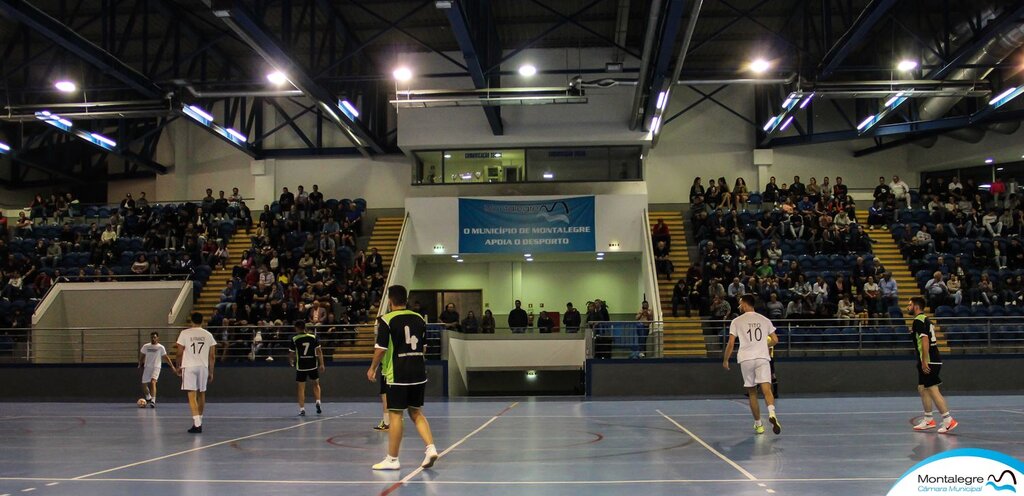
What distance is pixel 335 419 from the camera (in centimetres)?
1612

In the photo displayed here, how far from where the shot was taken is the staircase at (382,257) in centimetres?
2556

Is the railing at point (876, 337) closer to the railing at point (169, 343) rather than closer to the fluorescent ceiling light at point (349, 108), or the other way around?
the railing at point (169, 343)

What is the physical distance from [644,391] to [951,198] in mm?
16063

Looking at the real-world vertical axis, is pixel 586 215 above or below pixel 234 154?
below

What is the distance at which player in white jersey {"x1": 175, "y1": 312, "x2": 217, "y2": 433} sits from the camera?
13977mm

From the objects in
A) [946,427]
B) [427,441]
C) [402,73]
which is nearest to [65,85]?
[402,73]

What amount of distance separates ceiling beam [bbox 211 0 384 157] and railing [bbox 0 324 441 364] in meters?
7.13

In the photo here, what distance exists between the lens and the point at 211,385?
80.8ft

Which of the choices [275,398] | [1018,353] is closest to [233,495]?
[275,398]

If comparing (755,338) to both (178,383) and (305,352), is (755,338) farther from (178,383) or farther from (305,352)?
(178,383)

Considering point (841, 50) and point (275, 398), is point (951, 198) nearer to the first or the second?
point (841, 50)

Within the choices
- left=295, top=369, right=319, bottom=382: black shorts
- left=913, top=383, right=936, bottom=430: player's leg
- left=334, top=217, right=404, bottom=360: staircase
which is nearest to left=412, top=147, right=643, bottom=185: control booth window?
left=334, top=217, right=404, bottom=360: staircase

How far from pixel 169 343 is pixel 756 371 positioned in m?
21.2

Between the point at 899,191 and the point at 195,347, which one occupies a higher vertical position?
the point at 899,191
